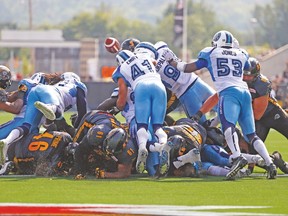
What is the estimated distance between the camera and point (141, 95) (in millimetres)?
15172

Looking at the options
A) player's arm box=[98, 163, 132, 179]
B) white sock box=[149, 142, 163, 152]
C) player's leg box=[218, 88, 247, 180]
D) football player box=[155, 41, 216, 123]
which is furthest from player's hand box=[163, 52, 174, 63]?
player's arm box=[98, 163, 132, 179]

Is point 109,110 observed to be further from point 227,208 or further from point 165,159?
point 227,208

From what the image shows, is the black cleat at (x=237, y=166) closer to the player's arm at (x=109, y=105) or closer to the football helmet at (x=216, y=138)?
the football helmet at (x=216, y=138)

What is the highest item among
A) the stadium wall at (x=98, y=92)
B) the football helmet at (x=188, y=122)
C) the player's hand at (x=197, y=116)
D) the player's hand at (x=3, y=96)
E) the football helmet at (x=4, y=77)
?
the football helmet at (x=4, y=77)

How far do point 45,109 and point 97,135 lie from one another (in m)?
1.13

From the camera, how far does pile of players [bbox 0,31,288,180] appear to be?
572 inches

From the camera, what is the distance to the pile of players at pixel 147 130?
14531 millimetres

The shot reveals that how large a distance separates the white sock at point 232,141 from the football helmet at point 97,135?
1.55 metres

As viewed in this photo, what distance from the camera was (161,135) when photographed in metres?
14.8

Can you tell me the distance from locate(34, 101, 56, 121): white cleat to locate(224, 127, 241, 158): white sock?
7.70 ft

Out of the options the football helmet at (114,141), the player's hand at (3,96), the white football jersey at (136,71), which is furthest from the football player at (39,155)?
the white football jersey at (136,71)

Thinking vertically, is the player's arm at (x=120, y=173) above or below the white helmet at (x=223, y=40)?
below

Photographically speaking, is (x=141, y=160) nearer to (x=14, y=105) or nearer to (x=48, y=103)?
(x=48, y=103)

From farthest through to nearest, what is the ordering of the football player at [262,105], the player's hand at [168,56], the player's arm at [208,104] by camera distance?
the player's hand at [168,56], the player's arm at [208,104], the football player at [262,105]
